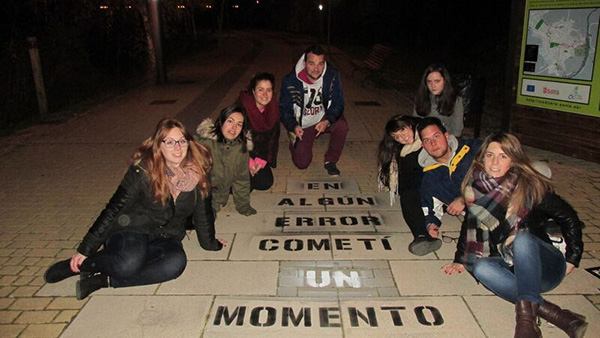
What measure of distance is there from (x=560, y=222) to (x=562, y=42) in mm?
4365

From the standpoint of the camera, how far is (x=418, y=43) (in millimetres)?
27250

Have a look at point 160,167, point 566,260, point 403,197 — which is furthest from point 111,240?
point 566,260

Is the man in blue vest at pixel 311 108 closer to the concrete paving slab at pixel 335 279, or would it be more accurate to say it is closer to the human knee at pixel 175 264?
the concrete paving slab at pixel 335 279

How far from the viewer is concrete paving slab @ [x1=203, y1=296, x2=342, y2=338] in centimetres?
320

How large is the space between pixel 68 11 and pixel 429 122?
1509cm

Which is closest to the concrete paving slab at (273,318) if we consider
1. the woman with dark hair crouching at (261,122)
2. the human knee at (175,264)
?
the human knee at (175,264)

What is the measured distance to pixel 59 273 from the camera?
3734 mm

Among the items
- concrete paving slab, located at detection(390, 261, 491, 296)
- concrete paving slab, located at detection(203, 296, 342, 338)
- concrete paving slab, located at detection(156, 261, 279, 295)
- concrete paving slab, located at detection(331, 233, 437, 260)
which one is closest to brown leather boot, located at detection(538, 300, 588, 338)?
concrete paving slab, located at detection(390, 261, 491, 296)

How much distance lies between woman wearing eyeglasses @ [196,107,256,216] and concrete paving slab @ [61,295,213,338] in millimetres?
1505

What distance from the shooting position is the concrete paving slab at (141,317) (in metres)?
3.21

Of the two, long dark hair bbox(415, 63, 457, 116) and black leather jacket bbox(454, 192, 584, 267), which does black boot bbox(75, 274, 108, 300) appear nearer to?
black leather jacket bbox(454, 192, 584, 267)

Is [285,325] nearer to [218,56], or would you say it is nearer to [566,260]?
[566,260]

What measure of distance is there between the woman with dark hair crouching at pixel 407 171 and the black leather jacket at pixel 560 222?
3.22 feet

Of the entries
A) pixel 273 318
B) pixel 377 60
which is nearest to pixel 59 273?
pixel 273 318
